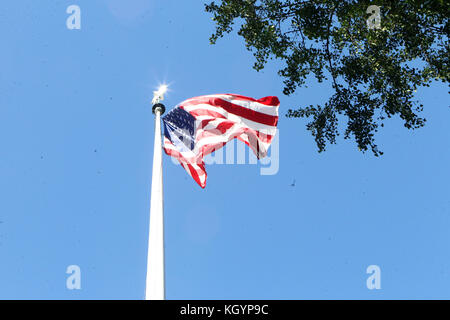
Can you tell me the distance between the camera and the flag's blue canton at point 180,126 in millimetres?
9539

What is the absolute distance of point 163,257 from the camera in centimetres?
691

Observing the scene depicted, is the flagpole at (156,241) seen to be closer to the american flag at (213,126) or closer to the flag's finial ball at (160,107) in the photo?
the american flag at (213,126)

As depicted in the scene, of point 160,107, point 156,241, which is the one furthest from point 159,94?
point 156,241

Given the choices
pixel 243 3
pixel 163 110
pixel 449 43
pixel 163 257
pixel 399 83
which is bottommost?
pixel 163 257

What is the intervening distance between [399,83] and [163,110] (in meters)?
6.74

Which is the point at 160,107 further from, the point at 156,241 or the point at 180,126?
the point at 156,241

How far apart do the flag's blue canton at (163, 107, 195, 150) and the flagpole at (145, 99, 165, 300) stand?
954 millimetres

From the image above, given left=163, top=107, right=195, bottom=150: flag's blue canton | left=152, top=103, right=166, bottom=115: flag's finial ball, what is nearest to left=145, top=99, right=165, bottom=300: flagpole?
left=163, top=107, right=195, bottom=150: flag's blue canton

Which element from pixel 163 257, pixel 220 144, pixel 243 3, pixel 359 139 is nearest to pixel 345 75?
pixel 359 139

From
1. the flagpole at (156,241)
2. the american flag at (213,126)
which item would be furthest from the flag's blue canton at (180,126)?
the flagpole at (156,241)

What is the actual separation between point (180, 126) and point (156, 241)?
3.58 m

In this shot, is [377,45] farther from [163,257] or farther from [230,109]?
[163,257]

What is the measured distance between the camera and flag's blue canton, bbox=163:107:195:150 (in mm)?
9539

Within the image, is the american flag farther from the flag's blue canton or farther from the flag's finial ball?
the flag's finial ball
